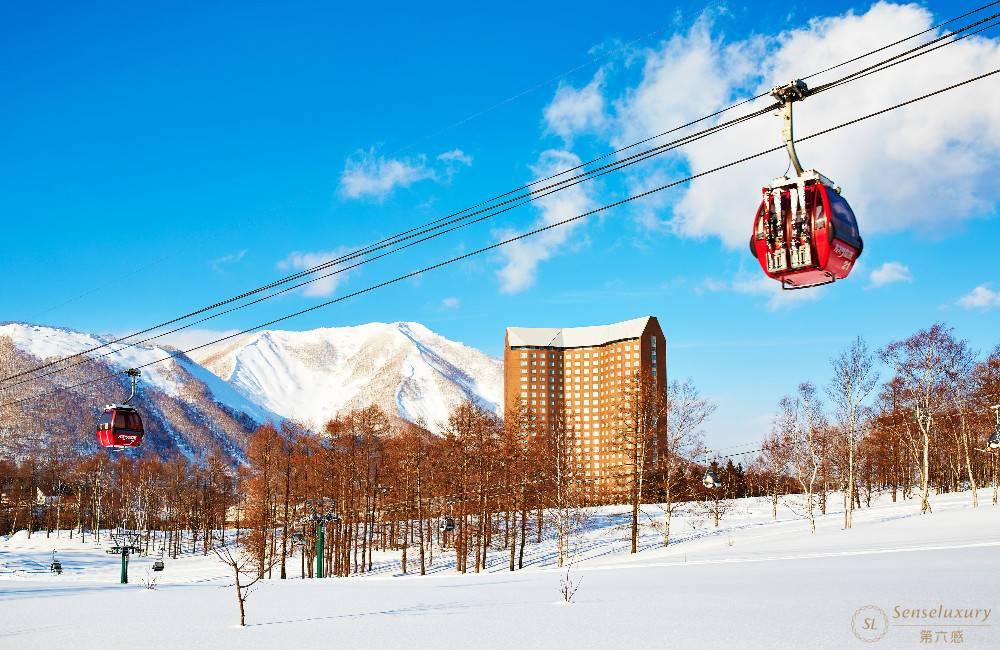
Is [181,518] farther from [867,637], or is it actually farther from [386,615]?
[867,637]

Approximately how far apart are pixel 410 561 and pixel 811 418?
3015 cm

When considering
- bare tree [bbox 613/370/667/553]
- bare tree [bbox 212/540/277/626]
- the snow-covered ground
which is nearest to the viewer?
the snow-covered ground

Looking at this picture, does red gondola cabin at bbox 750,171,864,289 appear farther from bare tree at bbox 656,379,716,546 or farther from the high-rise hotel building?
the high-rise hotel building

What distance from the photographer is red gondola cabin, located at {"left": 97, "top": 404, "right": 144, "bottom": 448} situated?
27.9 m

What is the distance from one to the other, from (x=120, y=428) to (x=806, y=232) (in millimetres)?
25409

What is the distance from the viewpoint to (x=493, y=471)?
46.8m

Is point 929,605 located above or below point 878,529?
above

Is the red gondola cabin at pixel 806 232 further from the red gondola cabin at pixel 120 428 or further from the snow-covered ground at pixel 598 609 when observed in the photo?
the red gondola cabin at pixel 120 428

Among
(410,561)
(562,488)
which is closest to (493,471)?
(562,488)

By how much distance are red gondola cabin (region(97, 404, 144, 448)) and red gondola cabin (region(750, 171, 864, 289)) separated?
24.4m

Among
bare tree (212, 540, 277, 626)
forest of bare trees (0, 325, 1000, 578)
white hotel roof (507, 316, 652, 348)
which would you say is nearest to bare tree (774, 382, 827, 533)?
forest of bare trees (0, 325, 1000, 578)

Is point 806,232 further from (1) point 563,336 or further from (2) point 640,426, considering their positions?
(1) point 563,336

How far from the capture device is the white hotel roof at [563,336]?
538 feet

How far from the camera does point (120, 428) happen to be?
28.1m
